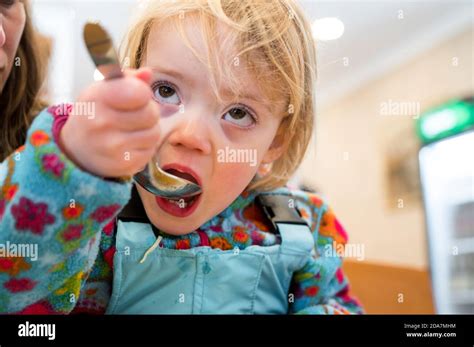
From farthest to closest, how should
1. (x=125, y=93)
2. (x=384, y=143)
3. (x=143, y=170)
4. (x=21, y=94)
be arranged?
1. (x=384, y=143)
2. (x=21, y=94)
3. (x=143, y=170)
4. (x=125, y=93)

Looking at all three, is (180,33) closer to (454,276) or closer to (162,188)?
(162,188)

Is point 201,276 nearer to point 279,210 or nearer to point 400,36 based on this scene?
point 279,210

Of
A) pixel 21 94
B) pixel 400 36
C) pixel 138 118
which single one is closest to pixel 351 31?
pixel 400 36

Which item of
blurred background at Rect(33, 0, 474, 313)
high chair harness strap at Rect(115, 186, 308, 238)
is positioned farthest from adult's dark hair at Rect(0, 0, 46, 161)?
high chair harness strap at Rect(115, 186, 308, 238)

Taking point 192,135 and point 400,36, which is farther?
point 400,36

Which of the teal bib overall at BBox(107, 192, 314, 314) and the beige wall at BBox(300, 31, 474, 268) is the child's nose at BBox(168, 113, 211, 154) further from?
the beige wall at BBox(300, 31, 474, 268)

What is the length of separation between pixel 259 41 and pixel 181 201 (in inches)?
6.8

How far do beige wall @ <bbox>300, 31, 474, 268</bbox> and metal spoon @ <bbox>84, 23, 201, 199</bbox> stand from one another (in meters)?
1.61

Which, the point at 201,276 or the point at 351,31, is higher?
the point at 351,31

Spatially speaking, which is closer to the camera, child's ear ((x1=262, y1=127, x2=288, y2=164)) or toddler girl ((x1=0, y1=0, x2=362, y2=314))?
toddler girl ((x1=0, y1=0, x2=362, y2=314))

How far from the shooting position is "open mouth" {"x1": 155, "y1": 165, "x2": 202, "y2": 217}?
A: 46 centimetres

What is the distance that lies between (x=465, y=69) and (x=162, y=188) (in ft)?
7.92

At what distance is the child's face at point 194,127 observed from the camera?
1.52 ft

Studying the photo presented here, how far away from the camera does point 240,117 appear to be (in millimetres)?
517
